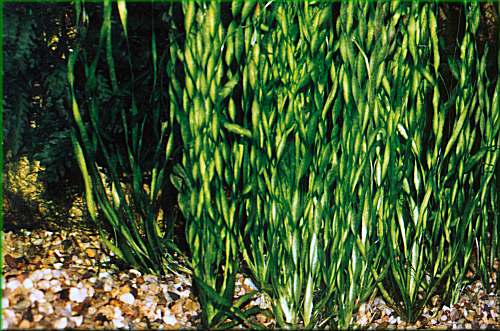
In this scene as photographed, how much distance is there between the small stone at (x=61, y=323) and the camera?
1540 millimetres

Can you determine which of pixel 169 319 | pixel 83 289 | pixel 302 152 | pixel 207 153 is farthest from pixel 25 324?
pixel 302 152

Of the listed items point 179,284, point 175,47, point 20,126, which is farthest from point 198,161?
point 20,126

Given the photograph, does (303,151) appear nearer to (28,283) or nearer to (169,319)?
(169,319)

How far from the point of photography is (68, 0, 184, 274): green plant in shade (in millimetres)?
1632

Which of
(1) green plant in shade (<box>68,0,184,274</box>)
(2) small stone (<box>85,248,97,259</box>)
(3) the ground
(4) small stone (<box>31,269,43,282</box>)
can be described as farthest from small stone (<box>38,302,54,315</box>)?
(2) small stone (<box>85,248,97,259</box>)

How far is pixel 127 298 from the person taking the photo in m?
1.69

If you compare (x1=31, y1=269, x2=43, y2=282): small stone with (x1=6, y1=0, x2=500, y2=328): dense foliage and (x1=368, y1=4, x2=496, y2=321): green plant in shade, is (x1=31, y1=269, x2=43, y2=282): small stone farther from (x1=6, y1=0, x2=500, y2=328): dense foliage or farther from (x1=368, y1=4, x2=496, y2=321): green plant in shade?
(x1=368, y1=4, x2=496, y2=321): green plant in shade

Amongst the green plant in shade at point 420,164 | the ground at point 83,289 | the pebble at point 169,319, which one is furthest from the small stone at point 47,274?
the green plant in shade at point 420,164

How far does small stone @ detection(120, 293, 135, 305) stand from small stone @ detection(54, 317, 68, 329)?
0.17 meters

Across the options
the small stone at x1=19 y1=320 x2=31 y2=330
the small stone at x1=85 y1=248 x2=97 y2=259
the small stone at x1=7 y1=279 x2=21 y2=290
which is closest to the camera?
the small stone at x1=19 y1=320 x2=31 y2=330

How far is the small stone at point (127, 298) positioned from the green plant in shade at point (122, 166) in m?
0.12

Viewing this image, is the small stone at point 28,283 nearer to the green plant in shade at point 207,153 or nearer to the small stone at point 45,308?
the small stone at point 45,308

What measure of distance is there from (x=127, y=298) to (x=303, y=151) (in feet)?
1.98

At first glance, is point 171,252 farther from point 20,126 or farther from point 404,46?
point 404,46
